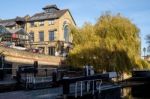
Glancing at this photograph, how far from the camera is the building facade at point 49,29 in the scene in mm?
49609

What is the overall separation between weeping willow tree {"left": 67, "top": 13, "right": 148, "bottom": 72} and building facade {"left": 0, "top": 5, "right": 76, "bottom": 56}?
16532 mm

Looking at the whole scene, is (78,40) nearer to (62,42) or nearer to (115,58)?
(115,58)

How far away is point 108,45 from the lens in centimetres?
3005

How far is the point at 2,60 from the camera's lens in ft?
92.4

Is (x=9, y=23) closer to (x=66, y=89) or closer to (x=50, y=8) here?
(x=50, y=8)

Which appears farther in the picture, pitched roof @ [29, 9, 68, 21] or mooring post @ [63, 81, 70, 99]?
pitched roof @ [29, 9, 68, 21]

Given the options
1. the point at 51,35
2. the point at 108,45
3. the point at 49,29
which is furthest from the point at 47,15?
the point at 108,45

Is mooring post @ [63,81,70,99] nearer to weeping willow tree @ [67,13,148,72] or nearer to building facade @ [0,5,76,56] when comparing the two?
weeping willow tree @ [67,13,148,72]

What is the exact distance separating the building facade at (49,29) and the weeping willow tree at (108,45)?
54.2 ft

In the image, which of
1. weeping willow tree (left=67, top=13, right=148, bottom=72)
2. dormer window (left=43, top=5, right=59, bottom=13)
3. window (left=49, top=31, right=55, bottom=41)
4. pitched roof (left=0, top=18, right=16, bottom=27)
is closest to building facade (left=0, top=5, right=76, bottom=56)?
window (left=49, top=31, right=55, bottom=41)

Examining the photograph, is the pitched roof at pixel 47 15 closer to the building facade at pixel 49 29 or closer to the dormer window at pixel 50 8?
the building facade at pixel 49 29

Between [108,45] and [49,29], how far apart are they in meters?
22.7

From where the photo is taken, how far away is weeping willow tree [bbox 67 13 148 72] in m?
29.6

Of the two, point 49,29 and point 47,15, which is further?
point 47,15
